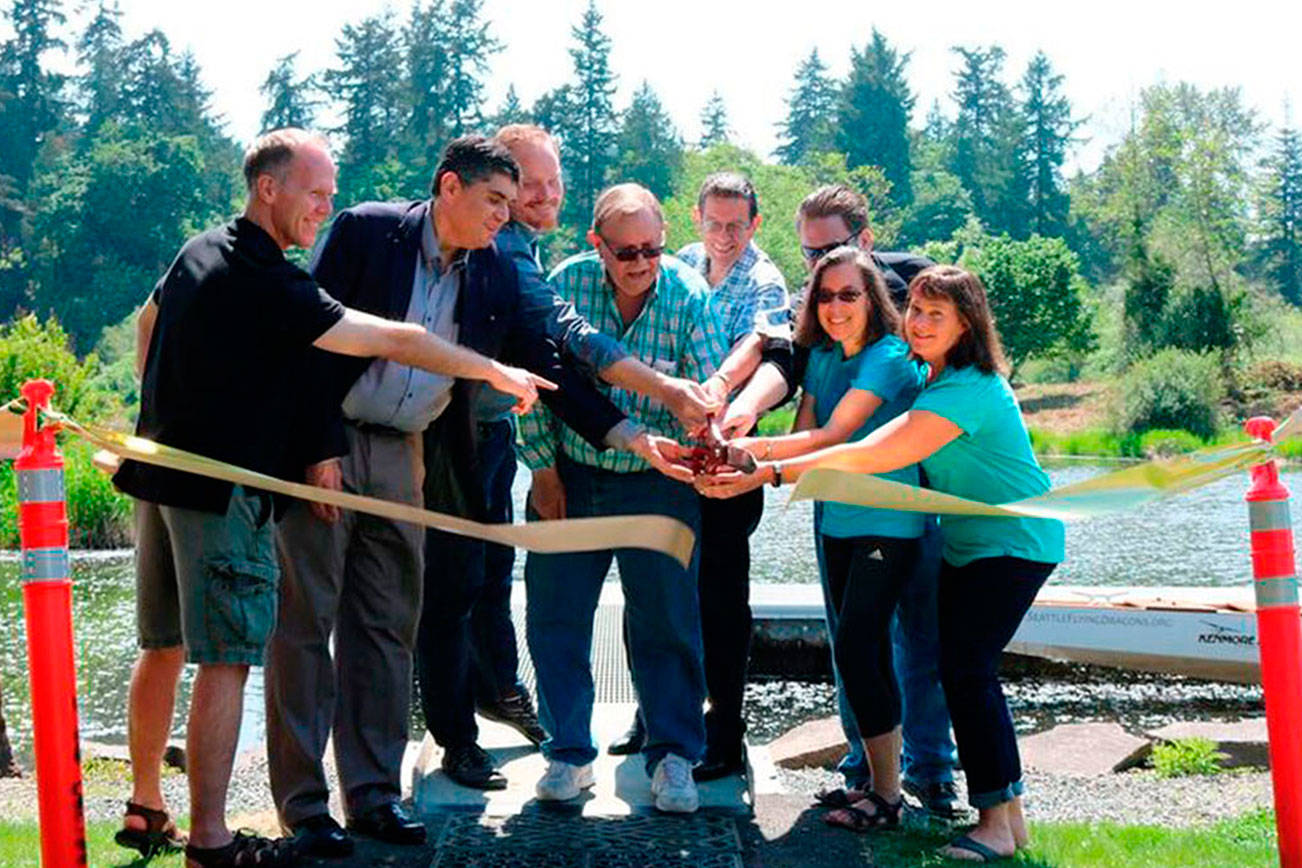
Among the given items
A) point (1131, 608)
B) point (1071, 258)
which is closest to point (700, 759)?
point (1131, 608)

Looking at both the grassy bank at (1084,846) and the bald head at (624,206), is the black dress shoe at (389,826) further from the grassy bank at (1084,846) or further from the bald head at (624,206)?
the bald head at (624,206)

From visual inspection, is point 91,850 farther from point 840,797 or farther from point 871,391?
point 871,391

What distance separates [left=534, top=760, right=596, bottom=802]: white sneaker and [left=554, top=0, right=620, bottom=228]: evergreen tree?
302 ft

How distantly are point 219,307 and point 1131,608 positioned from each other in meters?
9.70

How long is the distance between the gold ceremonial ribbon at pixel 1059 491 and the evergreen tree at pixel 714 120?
110 m

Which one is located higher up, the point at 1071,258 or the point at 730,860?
the point at 1071,258

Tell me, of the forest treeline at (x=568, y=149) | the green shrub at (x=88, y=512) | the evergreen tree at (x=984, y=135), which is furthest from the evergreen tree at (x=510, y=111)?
the green shrub at (x=88, y=512)

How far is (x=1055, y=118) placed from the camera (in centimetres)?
10450

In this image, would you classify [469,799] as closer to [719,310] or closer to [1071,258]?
[719,310]

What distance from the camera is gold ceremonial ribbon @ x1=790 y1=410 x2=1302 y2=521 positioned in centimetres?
496

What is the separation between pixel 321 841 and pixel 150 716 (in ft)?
2.07

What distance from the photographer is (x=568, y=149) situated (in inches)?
3932

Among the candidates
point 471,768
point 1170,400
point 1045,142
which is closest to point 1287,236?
point 1045,142

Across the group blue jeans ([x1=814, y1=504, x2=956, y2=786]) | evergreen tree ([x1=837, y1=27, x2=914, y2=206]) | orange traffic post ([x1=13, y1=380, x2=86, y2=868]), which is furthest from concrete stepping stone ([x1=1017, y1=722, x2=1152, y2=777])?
evergreen tree ([x1=837, y1=27, x2=914, y2=206])
